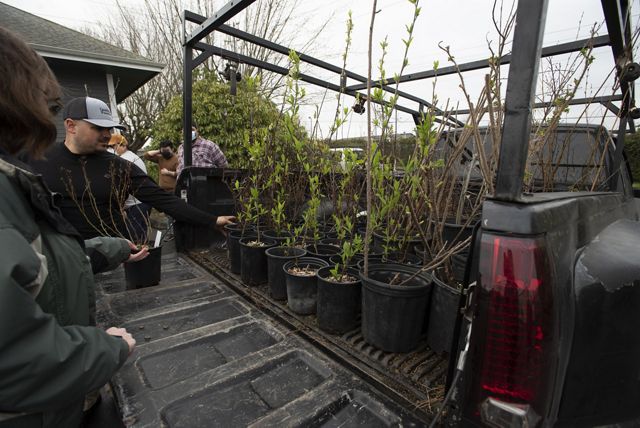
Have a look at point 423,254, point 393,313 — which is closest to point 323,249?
point 423,254

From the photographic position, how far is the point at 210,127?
7262 millimetres

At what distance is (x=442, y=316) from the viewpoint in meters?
1.71

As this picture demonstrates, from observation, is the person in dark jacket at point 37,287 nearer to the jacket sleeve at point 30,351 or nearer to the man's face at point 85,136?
the jacket sleeve at point 30,351

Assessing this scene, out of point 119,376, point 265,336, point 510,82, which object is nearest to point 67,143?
point 119,376

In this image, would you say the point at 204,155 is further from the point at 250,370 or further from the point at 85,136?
the point at 250,370

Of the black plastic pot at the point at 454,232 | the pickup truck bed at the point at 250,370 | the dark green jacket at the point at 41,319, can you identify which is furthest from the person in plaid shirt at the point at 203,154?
the dark green jacket at the point at 41,319

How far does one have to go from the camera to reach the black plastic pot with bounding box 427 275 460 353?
5.45 ft

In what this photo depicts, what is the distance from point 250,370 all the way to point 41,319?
87cm

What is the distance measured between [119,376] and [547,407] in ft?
5.08

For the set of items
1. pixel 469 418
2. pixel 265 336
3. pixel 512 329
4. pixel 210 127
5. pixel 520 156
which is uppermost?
pixel 210 127

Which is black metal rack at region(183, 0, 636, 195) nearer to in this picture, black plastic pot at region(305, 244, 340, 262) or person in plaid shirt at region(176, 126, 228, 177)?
person in plaid shirt at region(176, 126, 228, 177)

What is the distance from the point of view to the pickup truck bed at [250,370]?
3.86ft

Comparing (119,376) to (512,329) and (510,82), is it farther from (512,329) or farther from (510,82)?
(510,82)

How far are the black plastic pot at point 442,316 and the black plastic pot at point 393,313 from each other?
0.16 feet
